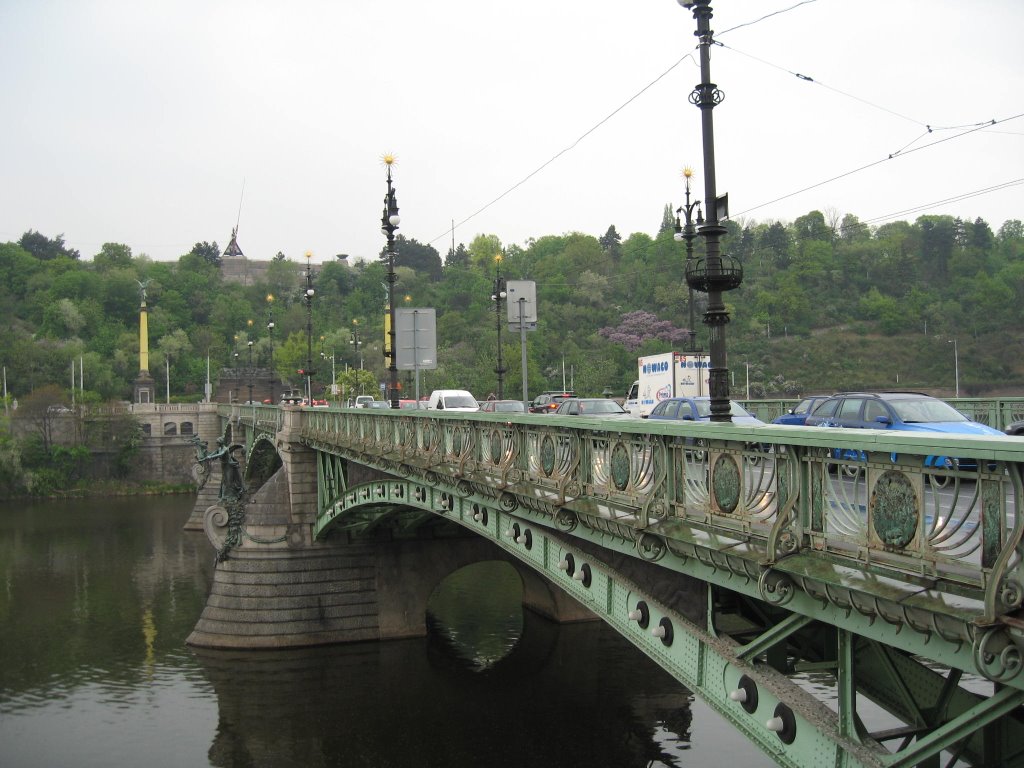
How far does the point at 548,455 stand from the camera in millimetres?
10984

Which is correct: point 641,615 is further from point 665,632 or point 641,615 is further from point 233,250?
point 233,250

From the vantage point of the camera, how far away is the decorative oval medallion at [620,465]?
905 cm

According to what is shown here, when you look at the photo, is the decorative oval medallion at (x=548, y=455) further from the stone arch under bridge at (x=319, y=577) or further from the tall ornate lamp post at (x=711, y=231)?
the stone arch under bridge at (x=319, y=577)

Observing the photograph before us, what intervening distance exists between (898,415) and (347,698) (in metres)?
14.9

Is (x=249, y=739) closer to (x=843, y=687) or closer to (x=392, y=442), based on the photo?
(x=392, y=442)

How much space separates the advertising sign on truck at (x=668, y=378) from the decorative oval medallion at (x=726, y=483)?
26550 mm

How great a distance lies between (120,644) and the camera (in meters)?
28.5

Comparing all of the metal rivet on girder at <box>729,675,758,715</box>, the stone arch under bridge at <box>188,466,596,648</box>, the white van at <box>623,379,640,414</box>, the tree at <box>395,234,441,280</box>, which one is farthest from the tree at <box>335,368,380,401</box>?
the tree at <box>395,234,441,280</box>

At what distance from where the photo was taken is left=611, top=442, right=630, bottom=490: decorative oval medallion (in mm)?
9055

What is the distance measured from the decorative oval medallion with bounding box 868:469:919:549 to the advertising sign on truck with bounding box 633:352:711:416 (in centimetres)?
2819

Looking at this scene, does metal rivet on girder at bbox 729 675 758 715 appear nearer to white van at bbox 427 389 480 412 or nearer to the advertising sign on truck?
the advertising sign on truck

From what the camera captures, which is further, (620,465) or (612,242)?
(612,242)

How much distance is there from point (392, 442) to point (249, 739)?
8.03m

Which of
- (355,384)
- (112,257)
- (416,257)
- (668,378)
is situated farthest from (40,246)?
(668,378)
